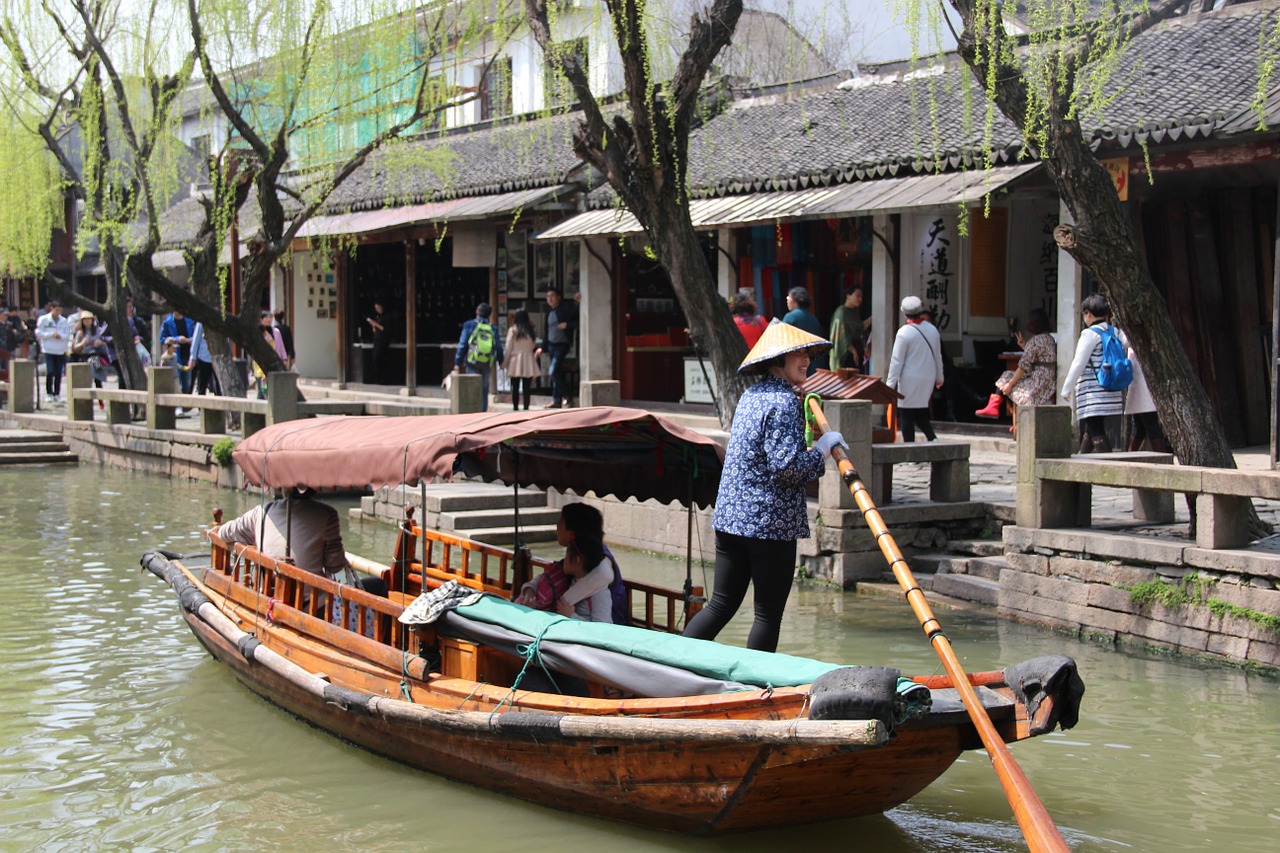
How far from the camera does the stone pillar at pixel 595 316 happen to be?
1938cm

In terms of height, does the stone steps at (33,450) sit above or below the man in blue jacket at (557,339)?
below

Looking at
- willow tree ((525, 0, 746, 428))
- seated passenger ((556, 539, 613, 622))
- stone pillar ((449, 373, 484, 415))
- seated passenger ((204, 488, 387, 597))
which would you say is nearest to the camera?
seated passenger ((556, 539, 613, 622))

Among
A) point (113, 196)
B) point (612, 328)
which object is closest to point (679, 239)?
point (612, 328)

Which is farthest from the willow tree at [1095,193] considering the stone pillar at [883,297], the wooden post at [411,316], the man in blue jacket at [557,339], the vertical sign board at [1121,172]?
the wooden post at [411,316]

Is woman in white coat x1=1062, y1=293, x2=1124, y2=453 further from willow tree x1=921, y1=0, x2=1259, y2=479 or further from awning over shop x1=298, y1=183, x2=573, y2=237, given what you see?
awning over shop x1=298, y1=183, x2=573, y2=237

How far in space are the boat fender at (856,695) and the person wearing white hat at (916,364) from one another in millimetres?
7410

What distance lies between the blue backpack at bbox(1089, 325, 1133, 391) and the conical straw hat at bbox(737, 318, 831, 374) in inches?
208

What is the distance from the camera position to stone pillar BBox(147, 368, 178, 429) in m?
17.7

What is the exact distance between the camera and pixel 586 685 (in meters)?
5.78

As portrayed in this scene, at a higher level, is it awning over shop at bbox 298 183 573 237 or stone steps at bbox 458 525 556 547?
awning over shop at bbox 298 183 573 237

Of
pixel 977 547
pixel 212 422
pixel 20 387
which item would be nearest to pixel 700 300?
pixel 977 547

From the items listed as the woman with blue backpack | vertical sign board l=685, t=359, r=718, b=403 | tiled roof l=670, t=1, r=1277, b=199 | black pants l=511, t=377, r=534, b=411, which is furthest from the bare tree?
black pants l=511, t=377, r=534, b=411

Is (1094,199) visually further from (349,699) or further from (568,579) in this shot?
(349,699)

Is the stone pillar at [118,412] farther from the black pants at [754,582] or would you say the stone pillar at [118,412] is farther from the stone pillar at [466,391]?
the black pants at [754,582]
